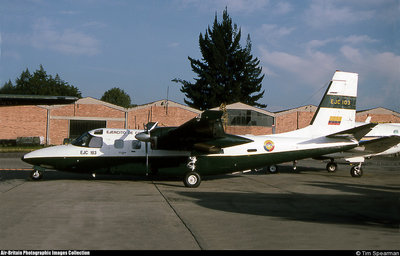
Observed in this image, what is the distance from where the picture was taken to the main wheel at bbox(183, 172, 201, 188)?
14375 millimetres

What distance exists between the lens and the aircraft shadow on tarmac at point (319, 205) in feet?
28.2

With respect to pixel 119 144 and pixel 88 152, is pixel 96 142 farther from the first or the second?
pixel 119 144

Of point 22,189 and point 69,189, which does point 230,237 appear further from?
point 22,189

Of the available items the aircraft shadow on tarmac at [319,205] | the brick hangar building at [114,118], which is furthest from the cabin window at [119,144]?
the brick hangar building at [114,118]

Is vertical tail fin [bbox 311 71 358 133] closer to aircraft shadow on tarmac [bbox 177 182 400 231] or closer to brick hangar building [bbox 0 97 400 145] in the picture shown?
aircraft shadow on tarmac [bbox 177 182 400 231]

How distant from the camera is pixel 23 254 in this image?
5574 mm

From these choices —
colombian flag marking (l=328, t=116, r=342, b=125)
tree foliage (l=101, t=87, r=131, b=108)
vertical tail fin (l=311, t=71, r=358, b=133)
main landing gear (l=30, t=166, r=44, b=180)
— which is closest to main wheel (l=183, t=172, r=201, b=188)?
main landing gear (l=30, t=166, r=44, b=180)

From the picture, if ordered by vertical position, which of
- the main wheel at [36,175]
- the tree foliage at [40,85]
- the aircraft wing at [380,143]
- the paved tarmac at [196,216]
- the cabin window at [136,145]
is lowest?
the paved tarmac at [196,216]

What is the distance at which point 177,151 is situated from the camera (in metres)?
15.2

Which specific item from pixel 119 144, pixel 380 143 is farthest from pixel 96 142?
pixel 380 143

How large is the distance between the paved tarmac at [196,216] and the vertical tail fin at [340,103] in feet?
12.8

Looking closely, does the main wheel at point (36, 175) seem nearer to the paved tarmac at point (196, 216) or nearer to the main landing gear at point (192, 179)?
the paved tarmac at point (196, 216)

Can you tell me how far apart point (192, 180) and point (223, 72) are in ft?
169

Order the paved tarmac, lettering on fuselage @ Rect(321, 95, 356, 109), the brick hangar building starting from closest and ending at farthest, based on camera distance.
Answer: the paved tarmac < lettering on fuselage @ Rect(321, 95, 356, 109) < the brick hangar building
